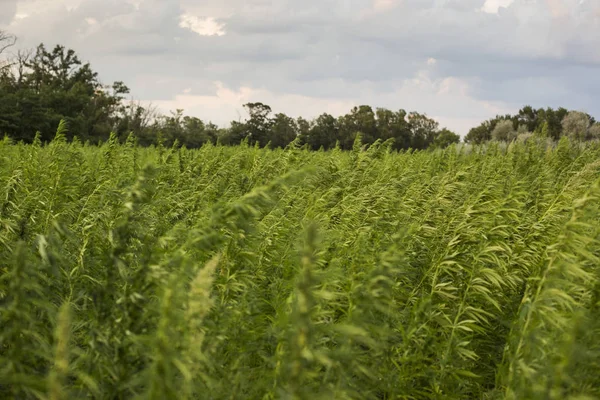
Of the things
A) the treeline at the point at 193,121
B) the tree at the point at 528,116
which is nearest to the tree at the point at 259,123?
the treeline at the point at 193,121

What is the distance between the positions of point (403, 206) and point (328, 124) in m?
63.4

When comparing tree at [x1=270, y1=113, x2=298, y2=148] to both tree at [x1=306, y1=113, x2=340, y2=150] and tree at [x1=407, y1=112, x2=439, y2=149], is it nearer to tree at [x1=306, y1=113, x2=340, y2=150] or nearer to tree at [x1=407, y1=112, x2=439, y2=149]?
tree at [x1=306, y1=113, x2=340, y2=150]

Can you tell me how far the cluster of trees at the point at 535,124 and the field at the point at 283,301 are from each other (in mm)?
36717

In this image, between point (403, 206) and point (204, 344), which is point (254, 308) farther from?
point (403, 206)

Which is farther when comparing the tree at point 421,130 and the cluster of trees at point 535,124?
the tree at point 421,130

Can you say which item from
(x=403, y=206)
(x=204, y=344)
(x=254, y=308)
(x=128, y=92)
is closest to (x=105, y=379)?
(x=204, y=344)

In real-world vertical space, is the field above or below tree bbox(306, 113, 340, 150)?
below

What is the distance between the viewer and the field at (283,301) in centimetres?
324

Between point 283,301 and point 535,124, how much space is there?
219 feet

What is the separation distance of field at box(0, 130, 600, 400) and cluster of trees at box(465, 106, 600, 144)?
36717mm

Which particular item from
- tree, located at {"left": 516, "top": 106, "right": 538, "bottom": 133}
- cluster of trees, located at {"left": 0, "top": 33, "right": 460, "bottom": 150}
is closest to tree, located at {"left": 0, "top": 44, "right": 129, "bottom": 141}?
cluster of trees, located at {"left": 0, "top": 33, "right": 460, "bottom": 150}

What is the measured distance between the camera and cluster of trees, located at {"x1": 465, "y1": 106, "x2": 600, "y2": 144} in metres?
45.1

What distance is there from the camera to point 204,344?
3977mm

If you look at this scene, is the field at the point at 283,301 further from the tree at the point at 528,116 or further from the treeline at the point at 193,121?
the tree at the point at 528,116
